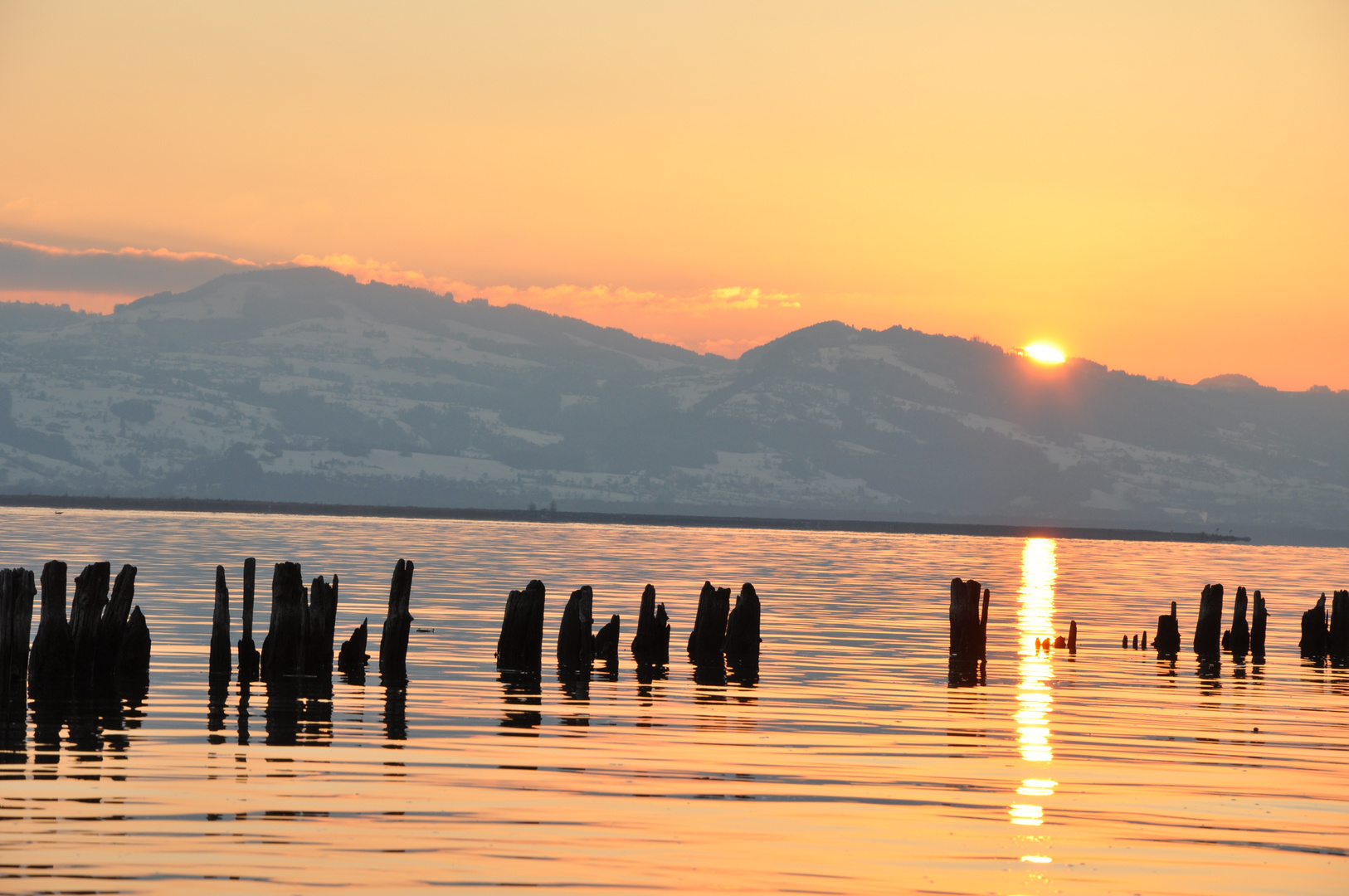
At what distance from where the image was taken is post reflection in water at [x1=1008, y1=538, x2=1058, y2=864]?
16.5 metres

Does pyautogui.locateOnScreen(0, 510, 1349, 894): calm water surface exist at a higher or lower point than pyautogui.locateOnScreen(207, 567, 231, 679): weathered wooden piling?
lower

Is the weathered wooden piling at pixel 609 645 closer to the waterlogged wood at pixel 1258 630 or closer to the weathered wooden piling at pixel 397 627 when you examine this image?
the weathered wooden piling at pixel 397 627

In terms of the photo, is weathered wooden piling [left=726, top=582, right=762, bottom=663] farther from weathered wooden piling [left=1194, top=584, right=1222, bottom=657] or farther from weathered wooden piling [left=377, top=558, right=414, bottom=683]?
weathered wooden piling [left=1194, top=584, right=1222, bottom=657]

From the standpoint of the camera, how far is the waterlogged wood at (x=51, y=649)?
24.5 metres

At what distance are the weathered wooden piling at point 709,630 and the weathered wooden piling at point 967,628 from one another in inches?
217

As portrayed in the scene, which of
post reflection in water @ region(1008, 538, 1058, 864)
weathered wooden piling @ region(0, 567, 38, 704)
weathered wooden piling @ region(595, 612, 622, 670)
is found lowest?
post reflection in water @ region(1008, 538, 1058, 864)

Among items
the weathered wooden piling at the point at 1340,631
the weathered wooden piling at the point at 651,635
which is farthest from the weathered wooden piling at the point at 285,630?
the weathered wooden piling at the point at 1340,631

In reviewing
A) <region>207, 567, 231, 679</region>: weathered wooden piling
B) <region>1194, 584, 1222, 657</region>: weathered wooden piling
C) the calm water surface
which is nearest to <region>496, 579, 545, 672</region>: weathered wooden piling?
the calm water surface

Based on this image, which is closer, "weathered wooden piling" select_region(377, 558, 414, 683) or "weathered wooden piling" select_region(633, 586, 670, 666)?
"weathered wooden piling" select_region(377, 558, 414, 683)

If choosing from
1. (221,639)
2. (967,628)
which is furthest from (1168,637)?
(221,639)

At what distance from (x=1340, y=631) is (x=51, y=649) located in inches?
1276

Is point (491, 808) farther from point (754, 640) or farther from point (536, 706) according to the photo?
point (754, 640)

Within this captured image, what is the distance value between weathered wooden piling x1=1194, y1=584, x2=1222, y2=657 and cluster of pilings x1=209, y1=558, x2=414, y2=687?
2176 cm

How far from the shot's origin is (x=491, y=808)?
52.8ft
